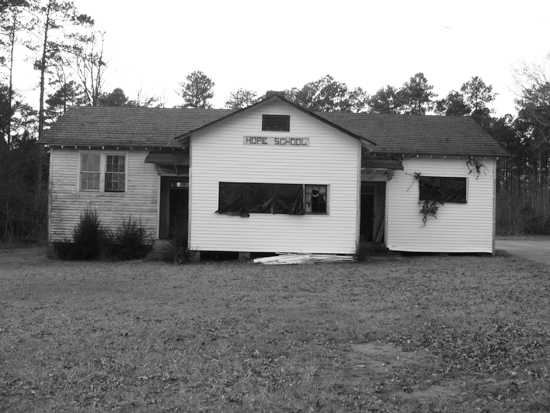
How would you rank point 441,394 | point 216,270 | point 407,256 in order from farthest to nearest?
point 407,256 → point 216,270 → point 441,394

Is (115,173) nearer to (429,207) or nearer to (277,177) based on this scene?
(277,177)

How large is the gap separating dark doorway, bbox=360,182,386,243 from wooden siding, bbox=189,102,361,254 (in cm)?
431

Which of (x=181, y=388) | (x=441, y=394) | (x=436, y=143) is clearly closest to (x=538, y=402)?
(x=441, y=394)

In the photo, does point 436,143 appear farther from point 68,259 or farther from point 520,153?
point 520,153

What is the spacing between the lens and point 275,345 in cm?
751

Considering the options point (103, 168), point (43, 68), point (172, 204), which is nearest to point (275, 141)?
point (172, 204)

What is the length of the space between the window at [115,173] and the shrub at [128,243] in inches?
54.6

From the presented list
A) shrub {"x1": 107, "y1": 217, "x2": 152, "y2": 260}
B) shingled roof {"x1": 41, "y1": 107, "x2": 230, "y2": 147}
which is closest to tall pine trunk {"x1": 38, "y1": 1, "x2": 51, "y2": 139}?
shingled roof {"x1": 41, "y1": 107, "x2": 230, "y2": 147}

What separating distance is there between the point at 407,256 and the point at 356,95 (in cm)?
3813

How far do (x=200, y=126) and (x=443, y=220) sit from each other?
8.93 meters

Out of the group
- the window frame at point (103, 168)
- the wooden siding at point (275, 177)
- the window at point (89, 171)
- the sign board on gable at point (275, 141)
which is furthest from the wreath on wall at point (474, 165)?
the window at point (89, 171)

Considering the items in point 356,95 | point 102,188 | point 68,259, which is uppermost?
point 356,95

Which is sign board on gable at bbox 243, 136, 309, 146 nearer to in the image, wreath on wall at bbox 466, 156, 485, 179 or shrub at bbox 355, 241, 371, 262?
shrub at bbox 355, 241, 371, 262

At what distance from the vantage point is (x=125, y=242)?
19859mm
